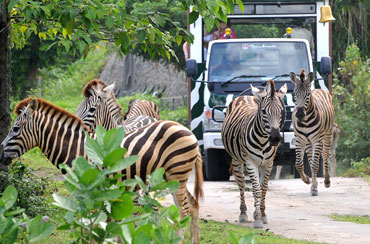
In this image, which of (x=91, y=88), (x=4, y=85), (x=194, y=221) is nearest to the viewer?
(x=194, y=221)

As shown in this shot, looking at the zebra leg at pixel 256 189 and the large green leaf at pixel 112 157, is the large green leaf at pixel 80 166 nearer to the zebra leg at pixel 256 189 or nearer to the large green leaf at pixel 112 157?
the large green leaf at pixel 112 157

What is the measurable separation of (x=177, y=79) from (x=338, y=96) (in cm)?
1269

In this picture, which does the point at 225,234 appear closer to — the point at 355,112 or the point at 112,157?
the point at 112,157

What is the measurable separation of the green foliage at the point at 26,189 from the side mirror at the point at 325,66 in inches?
241

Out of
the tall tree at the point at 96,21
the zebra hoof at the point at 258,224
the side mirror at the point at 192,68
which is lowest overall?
the zebra hoof at the point at 258,224

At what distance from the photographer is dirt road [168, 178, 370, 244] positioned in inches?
331

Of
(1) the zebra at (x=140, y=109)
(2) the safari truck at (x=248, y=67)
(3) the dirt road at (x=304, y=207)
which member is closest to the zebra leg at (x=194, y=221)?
(3) the dirt road at (x=304, y=207)

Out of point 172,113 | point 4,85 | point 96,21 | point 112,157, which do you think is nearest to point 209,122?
point 4,85

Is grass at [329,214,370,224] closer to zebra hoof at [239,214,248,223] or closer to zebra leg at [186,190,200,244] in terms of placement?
zebra hoof at [239,214,248,223]

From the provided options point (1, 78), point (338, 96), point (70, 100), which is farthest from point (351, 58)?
point (70, 100)

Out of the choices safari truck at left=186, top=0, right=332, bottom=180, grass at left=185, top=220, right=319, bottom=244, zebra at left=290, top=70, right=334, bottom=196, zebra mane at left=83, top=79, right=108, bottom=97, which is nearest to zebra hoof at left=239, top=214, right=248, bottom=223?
grass at left=185, top=220, right=319, bottom=244

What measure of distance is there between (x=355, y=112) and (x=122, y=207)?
A: 53.6 feet

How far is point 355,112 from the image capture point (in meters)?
18.6

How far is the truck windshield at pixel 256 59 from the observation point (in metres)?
13.3
